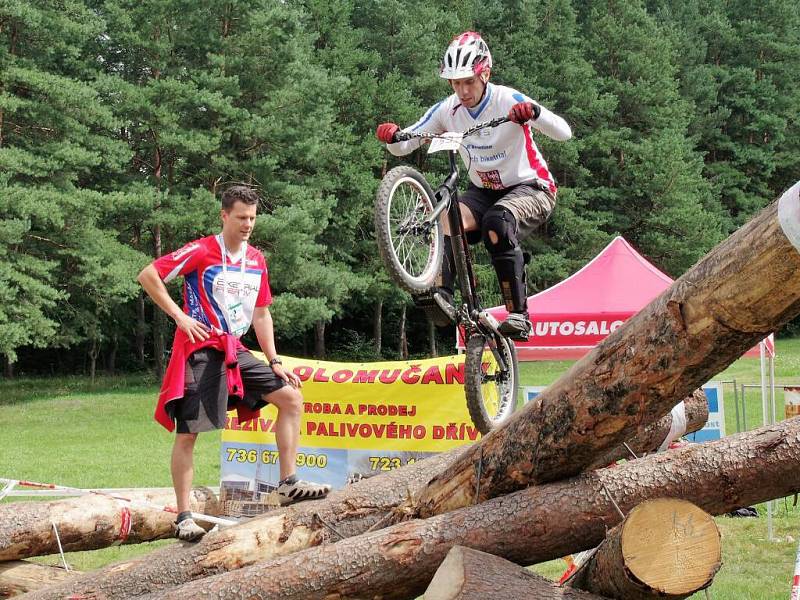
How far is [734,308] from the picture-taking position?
9.73 ft

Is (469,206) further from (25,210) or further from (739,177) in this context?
(739,177)

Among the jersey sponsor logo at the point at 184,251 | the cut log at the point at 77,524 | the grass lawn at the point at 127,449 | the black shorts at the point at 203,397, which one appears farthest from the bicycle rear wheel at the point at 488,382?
the cut log at the point at 77,524

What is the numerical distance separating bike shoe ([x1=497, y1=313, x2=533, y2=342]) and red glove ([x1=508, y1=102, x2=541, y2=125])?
3.97 ft

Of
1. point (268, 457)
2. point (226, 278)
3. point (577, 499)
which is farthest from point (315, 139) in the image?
point (577, 499)

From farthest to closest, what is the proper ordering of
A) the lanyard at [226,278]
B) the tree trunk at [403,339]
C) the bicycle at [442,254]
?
1. the tree trunk at [403,339]
2. the lanyard at [226,278]
3. the bicycle at [442,254]

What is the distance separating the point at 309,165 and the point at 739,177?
25309 mm

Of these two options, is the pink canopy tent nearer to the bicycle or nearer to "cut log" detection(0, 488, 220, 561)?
the bicycle

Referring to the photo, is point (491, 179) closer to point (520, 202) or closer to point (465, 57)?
point (520, 202)

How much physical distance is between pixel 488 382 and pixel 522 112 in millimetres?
1839

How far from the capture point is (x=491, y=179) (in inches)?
229

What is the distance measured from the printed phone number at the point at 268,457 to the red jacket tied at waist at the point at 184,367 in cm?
347

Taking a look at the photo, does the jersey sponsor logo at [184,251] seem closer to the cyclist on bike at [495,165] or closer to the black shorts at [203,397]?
the black shorts at [203,397]

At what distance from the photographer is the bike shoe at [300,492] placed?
195 inches

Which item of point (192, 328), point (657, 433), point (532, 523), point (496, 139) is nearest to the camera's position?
point (532, 523)
